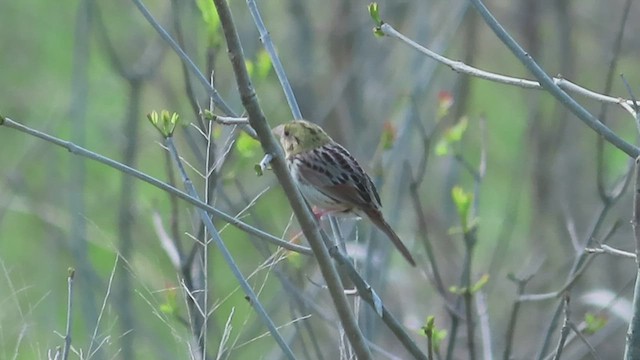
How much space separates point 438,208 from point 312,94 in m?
1.74

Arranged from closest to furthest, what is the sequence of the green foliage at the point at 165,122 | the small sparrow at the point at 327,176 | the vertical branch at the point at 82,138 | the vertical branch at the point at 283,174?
the vertical branch at the point at 283,174 → the green foliage at the point at 165,122 → the small sparrow at the point at 327,176 → the vertical branch at the point at 82,138

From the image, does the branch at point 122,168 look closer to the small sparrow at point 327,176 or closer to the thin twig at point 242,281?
the thin twig at point 242,281

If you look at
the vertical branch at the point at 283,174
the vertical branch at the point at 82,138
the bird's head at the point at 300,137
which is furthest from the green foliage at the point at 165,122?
the vertical branch at the point at 82,138

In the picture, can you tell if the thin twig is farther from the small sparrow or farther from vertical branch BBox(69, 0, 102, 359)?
vertical branch BBox(69, 0, 102, 359)

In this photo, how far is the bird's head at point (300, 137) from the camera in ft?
15.1

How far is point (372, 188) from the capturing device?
462 cm

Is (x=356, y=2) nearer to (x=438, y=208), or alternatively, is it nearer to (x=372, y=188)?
(x=438, y=208)

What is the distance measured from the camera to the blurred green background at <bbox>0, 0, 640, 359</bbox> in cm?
634

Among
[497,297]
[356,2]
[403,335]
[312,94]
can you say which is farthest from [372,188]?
[497,297]

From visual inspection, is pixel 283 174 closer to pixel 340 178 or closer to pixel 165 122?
pixel 165 122

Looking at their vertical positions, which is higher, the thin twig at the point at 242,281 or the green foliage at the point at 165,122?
the green foliage at the point at 165,122

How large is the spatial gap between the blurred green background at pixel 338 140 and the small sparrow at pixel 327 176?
603 mm

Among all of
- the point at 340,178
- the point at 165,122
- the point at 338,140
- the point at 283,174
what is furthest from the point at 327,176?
the point at 338,140

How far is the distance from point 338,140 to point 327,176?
10.4 ft
